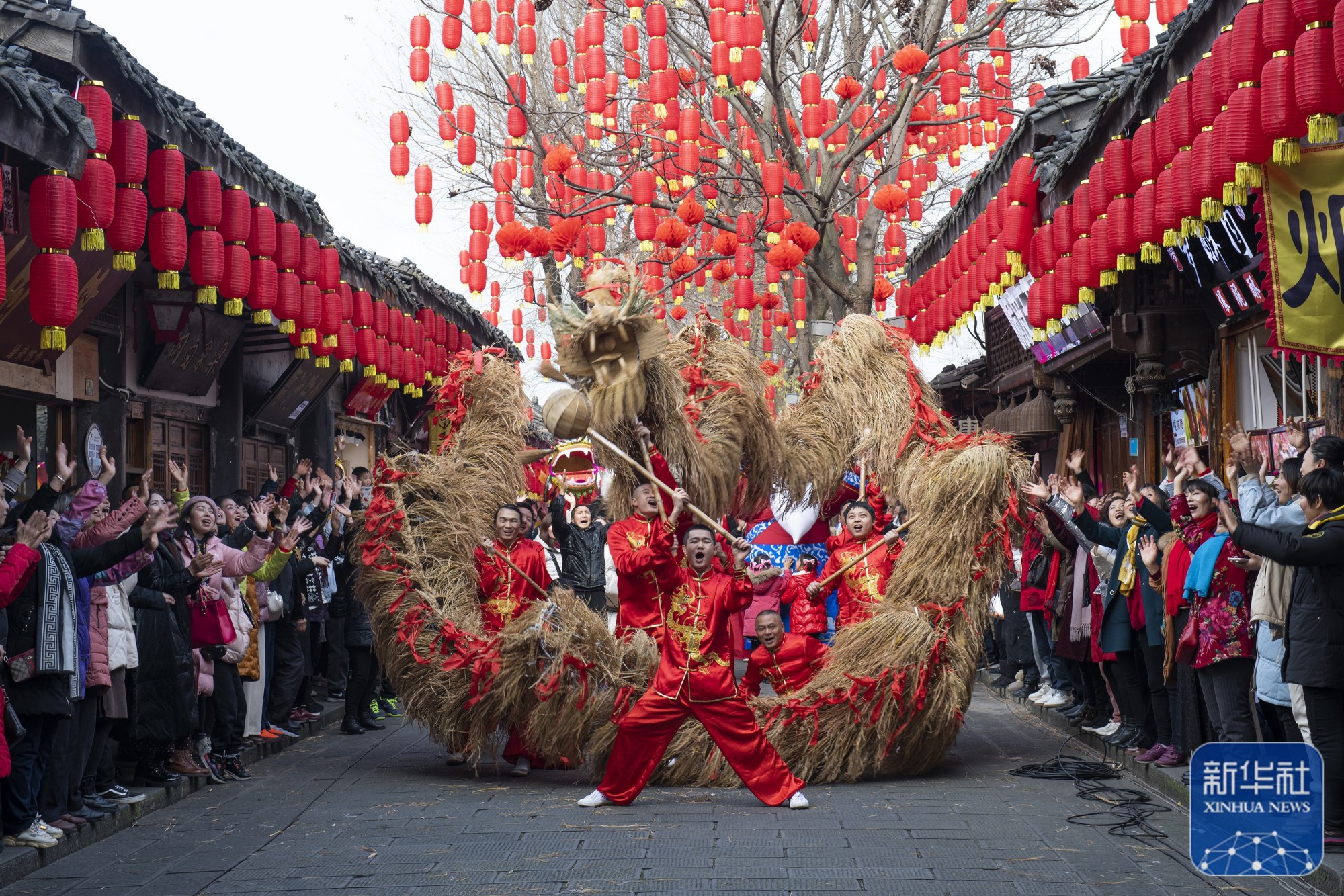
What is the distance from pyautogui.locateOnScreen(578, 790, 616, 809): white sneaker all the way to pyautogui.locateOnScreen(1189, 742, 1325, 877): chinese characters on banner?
199 inches

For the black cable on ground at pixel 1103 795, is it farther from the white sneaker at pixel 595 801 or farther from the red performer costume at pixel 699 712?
the white sneaker at pixel 595 801

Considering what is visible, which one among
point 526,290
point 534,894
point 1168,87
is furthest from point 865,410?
point 526,290

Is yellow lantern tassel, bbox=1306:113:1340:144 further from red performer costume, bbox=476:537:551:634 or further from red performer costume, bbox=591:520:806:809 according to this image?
red performer costume, bbox=476:537:551:634

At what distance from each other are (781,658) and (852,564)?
783mm

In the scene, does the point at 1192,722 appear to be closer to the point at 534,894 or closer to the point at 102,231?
the point at 534,894

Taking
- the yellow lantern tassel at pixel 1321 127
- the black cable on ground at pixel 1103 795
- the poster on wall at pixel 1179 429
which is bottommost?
the black cable on ground at pixel 1103 795

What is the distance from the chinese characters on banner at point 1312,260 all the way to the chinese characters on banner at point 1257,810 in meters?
4.28

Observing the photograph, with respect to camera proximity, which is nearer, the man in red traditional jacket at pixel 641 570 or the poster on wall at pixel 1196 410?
the man in red traditional jacket at pixel 641 570

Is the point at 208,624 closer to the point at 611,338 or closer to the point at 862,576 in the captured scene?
the point at 611,338

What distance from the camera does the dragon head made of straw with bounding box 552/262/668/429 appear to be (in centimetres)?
812

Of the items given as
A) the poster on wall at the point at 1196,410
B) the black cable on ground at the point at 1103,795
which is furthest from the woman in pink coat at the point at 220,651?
the poster on wall at the point at 1196,410

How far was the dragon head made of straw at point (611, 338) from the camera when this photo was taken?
812 centimetres

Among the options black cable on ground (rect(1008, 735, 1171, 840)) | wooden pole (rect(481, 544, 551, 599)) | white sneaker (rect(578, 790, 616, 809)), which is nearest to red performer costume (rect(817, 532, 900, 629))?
black cable on ground (rect(1008, 735, 1171, 840))

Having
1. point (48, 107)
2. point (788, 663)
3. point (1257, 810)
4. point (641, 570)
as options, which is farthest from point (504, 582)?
point (1257, 810)
